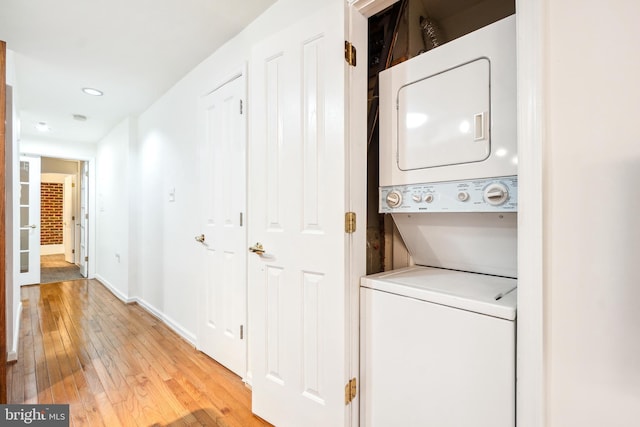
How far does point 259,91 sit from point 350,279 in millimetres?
1179

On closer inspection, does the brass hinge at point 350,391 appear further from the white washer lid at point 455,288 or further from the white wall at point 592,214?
the white wall at point 592,214

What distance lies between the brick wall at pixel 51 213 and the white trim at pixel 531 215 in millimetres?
10900

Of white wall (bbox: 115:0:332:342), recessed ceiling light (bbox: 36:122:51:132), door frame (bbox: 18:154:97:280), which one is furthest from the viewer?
door frame (bbox: 18:154:97:280)

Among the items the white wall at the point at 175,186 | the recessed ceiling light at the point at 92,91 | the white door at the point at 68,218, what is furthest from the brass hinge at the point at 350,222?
the white door at the point at 68,218

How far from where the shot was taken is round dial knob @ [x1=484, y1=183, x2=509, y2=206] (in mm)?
1053

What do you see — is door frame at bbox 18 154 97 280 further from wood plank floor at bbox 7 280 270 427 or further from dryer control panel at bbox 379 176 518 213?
dryer control panel at bbox 379 176 518 213

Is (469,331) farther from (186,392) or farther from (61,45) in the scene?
(61,45)

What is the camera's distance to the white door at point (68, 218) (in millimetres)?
7035

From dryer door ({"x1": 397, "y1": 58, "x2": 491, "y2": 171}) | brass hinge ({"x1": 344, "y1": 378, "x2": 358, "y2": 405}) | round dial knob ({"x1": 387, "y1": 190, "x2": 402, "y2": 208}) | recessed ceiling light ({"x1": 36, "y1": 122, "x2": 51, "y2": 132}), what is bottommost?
brass hinge ({"x1": 344, "y1": 378, "x2": 358, "y2": 405})

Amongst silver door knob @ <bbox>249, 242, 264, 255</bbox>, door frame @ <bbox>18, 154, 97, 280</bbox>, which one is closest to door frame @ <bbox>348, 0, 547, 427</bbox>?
silver door knob @ <bbox>249, 242, 264, 255</bbox>

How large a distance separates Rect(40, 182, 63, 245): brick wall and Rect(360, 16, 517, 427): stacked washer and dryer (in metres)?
10.3

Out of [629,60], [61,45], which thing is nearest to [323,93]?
[629,60]

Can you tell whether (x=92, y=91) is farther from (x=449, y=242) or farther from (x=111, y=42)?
(x=449, y=242)

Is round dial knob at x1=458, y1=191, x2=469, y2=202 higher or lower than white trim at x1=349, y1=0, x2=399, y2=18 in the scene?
lower
